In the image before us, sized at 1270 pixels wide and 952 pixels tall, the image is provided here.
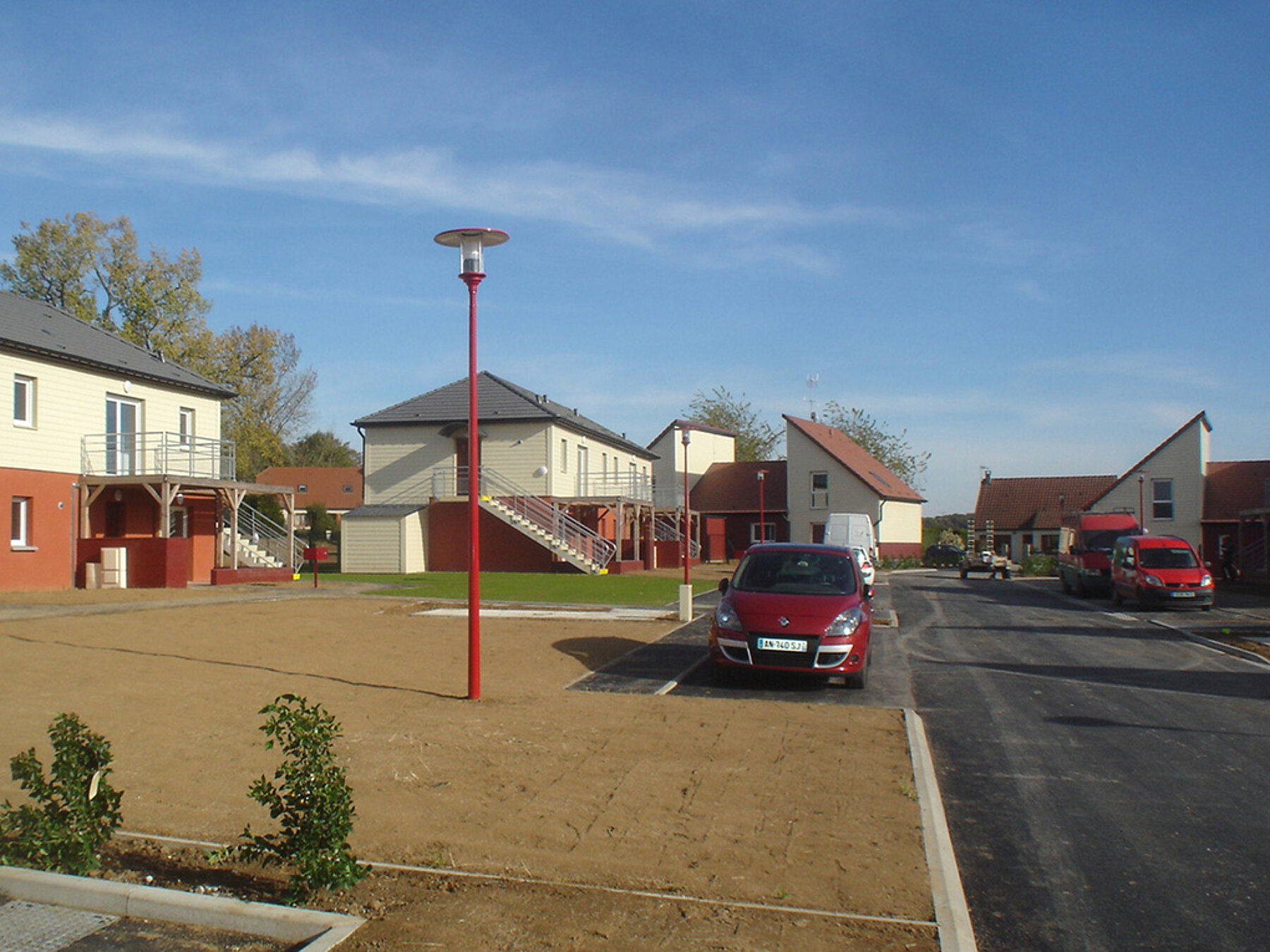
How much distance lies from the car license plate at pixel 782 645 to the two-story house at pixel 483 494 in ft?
77.5

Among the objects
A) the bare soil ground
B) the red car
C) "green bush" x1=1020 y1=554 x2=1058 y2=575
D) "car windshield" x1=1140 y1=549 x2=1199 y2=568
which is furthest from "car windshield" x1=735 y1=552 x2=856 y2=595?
"green bush" x1=1020 y1=554 x2=1058 y2=575

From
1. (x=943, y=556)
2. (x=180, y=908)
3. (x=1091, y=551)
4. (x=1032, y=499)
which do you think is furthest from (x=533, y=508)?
(x=1032, y=499)

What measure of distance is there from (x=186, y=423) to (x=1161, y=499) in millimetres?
40762

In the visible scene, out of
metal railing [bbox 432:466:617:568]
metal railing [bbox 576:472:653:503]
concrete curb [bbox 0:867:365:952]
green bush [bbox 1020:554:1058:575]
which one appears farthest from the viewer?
green bush [bbox 1020:554:1058:575]

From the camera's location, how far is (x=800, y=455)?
180 ft

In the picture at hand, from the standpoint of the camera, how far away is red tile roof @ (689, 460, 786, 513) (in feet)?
185

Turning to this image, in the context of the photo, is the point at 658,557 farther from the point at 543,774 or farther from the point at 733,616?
the point at 543,774

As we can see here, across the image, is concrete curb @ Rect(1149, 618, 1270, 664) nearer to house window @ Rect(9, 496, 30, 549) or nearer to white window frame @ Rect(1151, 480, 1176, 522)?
house window @ Rect(9, 496, 30, 549)

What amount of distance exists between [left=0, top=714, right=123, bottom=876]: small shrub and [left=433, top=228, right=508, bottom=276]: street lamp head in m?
5.61

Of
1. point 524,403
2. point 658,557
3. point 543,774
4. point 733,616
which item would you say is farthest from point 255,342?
point 543,774

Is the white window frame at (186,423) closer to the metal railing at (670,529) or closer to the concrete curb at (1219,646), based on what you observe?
the metal railing at (670,529)

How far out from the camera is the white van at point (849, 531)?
36.0 metres

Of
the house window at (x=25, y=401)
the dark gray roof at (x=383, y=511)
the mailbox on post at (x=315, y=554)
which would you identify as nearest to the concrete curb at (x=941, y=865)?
the mailbox on post at (x=315, y=554)

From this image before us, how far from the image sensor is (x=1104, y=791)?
7.05 meters
